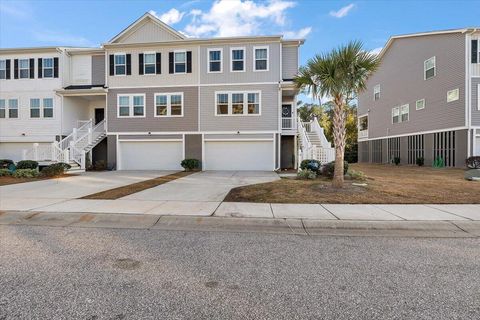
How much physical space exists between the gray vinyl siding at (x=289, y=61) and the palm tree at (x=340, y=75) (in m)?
10.1

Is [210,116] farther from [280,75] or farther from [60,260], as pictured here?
[60,260]

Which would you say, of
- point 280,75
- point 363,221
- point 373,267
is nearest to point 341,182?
point 363,221

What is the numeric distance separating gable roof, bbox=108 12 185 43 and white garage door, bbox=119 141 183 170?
729cm

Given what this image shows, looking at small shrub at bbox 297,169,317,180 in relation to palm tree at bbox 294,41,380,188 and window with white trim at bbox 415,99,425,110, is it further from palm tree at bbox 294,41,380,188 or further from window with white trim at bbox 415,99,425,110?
window with white trim at bbox 415,99,425,110

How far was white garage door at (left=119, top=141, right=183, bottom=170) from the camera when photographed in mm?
20188

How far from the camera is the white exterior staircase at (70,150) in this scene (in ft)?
59.8

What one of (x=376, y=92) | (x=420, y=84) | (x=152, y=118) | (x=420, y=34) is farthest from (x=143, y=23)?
(x=376, y=92)

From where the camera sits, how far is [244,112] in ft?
63.4

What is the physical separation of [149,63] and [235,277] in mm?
19347

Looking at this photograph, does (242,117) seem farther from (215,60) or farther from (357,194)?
(357,194)

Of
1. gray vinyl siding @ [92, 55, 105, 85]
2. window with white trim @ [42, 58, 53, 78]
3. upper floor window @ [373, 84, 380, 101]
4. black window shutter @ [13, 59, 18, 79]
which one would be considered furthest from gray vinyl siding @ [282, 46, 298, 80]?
black window shutter @ [13, 59, 18, 79]

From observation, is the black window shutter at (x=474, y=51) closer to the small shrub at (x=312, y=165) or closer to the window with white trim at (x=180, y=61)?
the small shrub at (x=312, y=165)

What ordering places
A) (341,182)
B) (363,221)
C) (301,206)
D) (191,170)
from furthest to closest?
(191,170) → (341,182) → (301,206) → (363,221)

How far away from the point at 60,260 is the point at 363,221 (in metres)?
5.49
